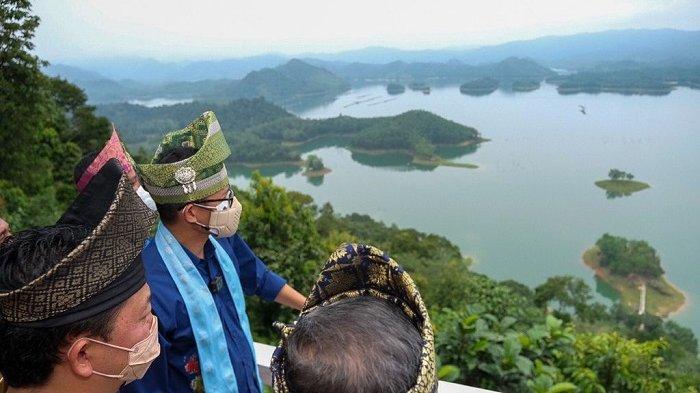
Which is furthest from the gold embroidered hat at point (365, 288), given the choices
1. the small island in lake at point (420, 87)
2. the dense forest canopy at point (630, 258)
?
the small island in lake at point (420, 87)

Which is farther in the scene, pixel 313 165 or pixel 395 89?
pixel 395 89

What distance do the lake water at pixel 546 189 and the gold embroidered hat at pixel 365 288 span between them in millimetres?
29585

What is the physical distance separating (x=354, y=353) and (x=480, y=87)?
435ft

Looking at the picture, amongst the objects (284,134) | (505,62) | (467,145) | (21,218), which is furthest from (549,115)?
(21,218)

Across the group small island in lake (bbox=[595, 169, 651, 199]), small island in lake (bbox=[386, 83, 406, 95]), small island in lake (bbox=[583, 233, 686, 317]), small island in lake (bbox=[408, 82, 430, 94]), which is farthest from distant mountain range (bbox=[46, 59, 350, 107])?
small island in lake (bbox=[583, 233, 686, 317])

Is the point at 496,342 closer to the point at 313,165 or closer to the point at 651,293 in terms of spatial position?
the point at 651,293

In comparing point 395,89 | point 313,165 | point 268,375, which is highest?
→ point 268,375

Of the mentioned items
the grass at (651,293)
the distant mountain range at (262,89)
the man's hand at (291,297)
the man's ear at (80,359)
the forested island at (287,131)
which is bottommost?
the grass at (651,293)

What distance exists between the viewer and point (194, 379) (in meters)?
1.83

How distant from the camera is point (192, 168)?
1.90 m

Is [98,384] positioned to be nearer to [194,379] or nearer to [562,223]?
[194,379]

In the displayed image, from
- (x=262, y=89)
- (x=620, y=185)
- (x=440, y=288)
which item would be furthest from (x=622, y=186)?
(x=262, y=89)

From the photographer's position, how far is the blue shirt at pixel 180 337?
5.57ft

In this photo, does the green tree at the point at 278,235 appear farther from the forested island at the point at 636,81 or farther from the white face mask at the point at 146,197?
the forested island at the point at 636,81
